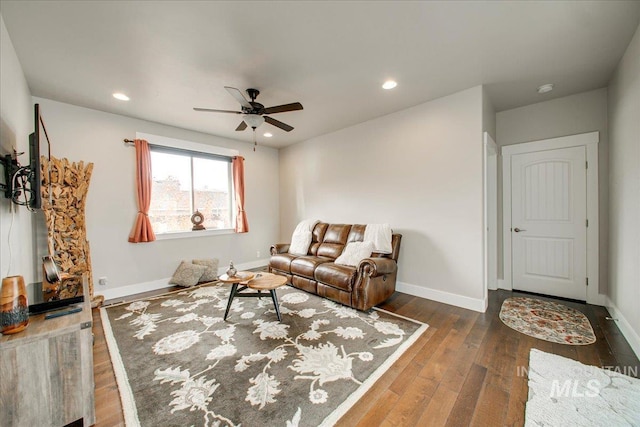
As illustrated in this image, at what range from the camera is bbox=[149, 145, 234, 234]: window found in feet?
14.1

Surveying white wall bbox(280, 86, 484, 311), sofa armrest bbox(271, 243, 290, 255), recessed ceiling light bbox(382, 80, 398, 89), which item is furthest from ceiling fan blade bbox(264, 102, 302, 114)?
sofa armrest bbox(271, 243, 290, 255)

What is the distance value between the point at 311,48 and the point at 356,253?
2.55 m

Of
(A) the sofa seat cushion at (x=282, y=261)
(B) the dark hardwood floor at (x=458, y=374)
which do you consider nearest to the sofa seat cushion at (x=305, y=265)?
(A) the sofa seat cushion at (x=282, y=261)

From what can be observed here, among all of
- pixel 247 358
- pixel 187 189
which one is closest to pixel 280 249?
pixel 187 189

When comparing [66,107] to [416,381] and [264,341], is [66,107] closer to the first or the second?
[264,341]

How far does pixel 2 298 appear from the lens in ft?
4.42

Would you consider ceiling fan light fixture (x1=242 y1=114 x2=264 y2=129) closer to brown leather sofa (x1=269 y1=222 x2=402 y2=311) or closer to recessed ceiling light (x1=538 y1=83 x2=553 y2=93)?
brown leather sofa (x1=269 y1=222 x2=402 y2=311)

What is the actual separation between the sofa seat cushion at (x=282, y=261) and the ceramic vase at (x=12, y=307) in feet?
9.33

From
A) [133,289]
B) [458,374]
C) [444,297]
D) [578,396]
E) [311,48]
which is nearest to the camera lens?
[578,396]

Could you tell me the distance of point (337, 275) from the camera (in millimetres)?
3197

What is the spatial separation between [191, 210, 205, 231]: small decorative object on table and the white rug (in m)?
4.89

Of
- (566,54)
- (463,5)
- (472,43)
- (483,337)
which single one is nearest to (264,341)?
(483,337)

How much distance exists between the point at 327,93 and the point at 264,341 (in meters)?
3.02

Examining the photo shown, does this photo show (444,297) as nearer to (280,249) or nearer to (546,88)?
(280,249)
